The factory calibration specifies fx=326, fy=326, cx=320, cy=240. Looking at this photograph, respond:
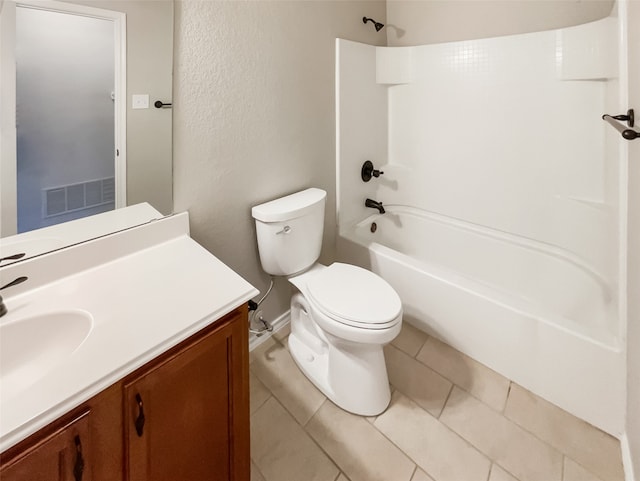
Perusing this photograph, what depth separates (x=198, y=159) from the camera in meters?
1.35

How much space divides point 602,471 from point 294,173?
5.88 ft

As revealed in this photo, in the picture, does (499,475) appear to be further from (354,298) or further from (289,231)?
(289,231)

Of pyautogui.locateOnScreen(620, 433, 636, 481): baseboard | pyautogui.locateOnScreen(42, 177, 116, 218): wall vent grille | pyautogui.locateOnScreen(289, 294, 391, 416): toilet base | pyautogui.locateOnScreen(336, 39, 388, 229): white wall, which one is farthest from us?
pyautogui.locateOnScreen(336, 39, 388, 229): white wall

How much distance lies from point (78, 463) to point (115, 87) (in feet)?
3.52

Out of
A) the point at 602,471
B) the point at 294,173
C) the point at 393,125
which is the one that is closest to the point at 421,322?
the point at 602,471

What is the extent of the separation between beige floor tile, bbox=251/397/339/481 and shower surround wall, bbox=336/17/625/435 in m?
0.92

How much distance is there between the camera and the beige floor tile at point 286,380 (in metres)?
1.49

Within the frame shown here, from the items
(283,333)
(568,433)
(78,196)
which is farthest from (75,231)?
(568,433)

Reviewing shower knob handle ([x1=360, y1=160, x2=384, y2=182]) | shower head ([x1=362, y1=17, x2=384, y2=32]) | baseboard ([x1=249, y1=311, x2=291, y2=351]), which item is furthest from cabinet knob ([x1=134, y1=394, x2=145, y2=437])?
shower head ([x1=362, y1=17, x2=384, y2=32])

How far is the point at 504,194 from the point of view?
2.00 metres

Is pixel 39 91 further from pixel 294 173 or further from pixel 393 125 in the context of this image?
pixel 393 125

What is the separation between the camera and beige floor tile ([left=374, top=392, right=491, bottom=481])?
1217mm

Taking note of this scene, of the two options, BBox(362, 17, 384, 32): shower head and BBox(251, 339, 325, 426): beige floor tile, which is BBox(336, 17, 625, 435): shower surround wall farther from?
BBox(251, 339, 325, 426): beige floor tile

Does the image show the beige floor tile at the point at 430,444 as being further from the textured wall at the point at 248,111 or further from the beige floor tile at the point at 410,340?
the textured wall at the point at 248,111
